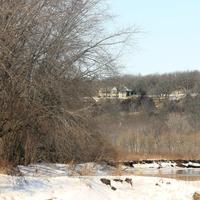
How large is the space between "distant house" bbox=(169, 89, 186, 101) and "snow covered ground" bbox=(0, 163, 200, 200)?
275 feet

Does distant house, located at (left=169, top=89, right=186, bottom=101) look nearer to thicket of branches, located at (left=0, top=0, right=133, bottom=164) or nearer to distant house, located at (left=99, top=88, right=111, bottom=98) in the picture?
distant house, located at (left=99, top=88, right=111, bottom=98)

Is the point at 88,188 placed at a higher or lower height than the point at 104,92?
lower

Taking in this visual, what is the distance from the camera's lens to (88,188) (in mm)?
13375

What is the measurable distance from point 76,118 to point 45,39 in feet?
10.6

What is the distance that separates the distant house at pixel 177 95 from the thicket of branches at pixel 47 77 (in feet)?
250

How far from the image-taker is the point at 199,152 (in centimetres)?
4978

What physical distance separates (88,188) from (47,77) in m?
6.88

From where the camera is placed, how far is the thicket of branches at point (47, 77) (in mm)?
16828

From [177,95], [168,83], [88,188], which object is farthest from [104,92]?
[168,83]

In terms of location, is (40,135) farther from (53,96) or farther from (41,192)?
(41,192)

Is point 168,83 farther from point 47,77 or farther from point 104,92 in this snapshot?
point 47,77

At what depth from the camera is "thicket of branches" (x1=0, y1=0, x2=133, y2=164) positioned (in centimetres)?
1683

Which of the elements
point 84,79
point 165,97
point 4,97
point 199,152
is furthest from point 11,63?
point 165,97

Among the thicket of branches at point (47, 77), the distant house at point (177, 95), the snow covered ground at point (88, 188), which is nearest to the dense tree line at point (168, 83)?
the distant house at point (177, 95)
